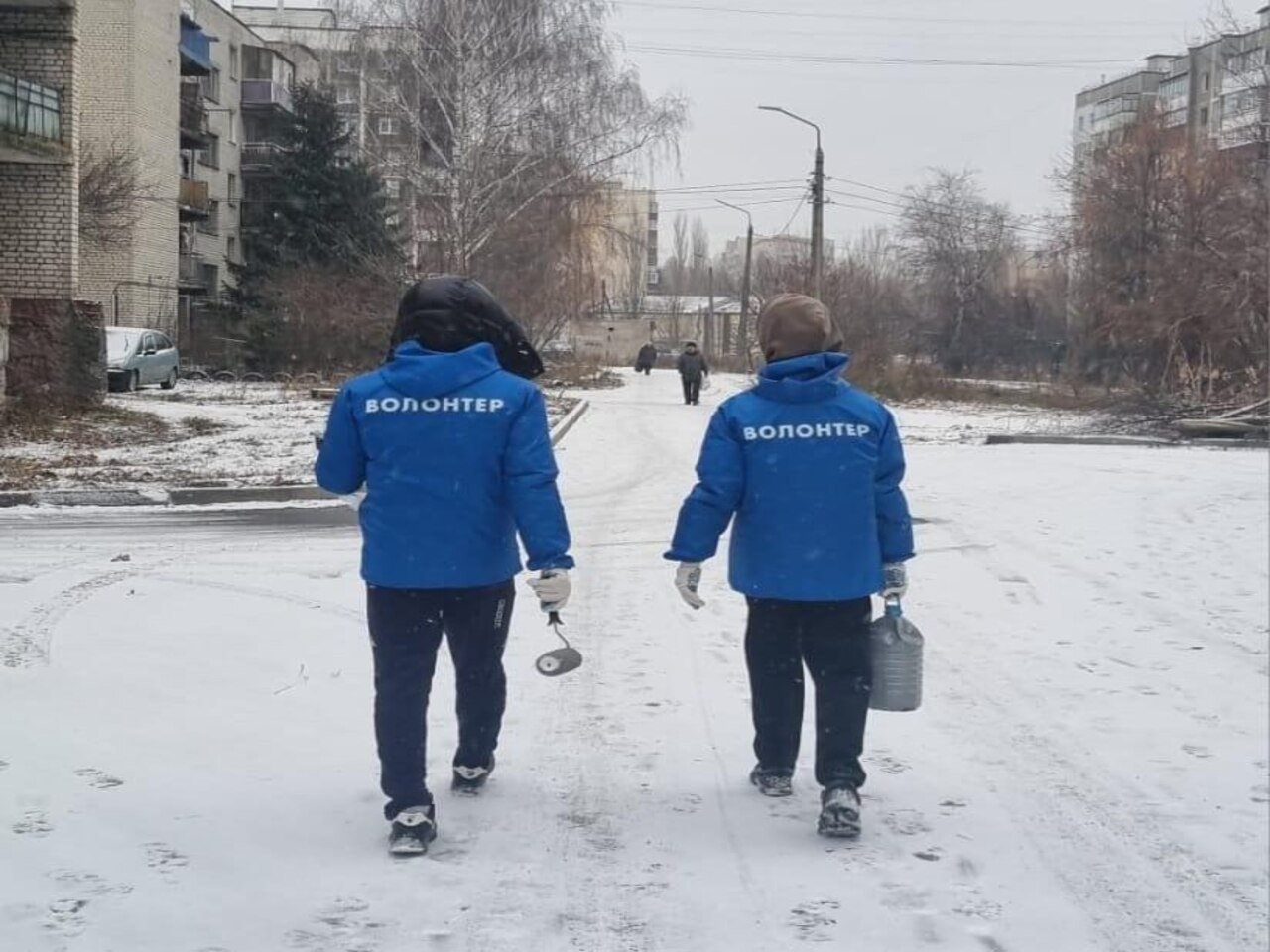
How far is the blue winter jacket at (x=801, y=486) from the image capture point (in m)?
4.29

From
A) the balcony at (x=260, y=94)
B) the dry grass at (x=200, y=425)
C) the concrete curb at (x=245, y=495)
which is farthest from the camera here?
the balcony at (x=260, y=94)

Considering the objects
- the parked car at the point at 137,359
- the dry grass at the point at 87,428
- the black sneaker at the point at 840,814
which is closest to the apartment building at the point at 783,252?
the parked car at the point at 137,359

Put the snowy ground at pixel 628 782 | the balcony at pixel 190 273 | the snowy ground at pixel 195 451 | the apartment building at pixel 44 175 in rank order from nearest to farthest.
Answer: the snowy ground at pixel 628 782, the snowy ground at pixel 195 451, the apartment building at pixel 44 175, the balcony at pixel 190 273

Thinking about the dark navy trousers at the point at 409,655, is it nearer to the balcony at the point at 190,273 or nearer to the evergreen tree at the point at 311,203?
the evergreen tree at the point at 311,203

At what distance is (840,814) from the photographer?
4.28 meters

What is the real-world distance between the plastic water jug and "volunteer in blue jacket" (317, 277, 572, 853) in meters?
1.04

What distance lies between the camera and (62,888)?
3754 mm

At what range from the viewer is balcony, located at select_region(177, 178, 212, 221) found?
48875mm

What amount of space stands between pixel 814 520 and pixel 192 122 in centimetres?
5027

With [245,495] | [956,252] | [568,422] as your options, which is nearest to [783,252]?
[956,252]

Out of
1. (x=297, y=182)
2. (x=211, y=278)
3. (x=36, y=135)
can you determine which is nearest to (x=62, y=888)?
(x=36, y=135)

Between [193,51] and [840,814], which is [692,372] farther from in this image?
[193,51]

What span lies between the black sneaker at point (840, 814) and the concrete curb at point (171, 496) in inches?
337

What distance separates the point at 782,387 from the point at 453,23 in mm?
26797
